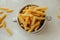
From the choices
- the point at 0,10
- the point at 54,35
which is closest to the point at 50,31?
the point at 54,35

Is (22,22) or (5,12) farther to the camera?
(5,12)

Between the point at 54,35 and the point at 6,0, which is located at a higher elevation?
the point at 6,0

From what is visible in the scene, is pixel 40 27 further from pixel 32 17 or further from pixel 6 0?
pixel 6 0
